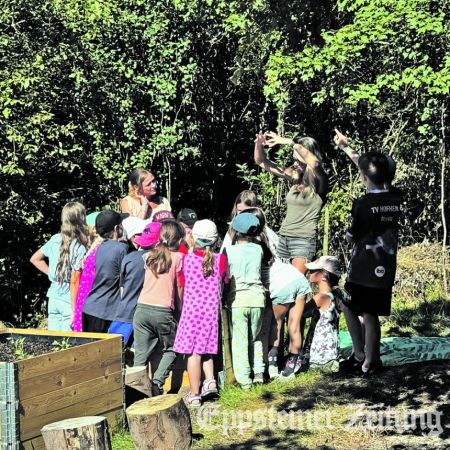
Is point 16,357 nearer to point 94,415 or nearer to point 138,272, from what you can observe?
point 94,415

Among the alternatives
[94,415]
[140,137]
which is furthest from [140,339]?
[140,137]

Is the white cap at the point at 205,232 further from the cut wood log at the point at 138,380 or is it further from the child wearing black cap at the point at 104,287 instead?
the cut wood log at the point at 138,380

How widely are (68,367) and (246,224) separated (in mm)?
2042

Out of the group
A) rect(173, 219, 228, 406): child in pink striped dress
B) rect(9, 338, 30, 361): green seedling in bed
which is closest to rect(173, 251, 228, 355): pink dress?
rect(173, 219, 228, 406): child in pink striped dress

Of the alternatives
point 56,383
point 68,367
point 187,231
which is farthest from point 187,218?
point 56,383

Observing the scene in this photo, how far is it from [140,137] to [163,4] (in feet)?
7.06

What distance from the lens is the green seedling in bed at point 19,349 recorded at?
5.94 meters

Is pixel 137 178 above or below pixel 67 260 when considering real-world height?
above

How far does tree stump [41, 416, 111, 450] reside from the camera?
5.21 meters

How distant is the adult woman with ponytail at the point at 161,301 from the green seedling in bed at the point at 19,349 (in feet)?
3.18

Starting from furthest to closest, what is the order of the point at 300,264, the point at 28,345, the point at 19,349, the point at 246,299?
the point at 300,264 → the point at 246,299 → the point at 28,345 → the point at 19,349

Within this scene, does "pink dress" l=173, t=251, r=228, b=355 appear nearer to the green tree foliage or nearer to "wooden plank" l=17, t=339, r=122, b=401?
"wooden plank" l=17, t=339, r=122, b=401

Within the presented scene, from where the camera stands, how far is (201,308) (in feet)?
22.1

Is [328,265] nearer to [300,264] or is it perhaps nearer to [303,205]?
[300,264]
